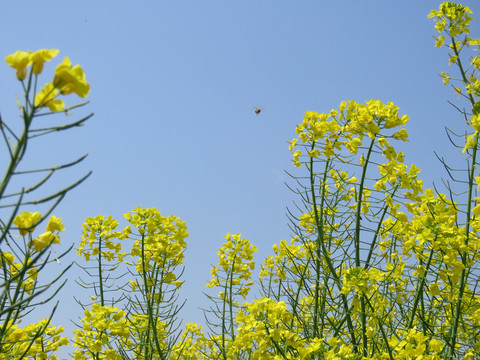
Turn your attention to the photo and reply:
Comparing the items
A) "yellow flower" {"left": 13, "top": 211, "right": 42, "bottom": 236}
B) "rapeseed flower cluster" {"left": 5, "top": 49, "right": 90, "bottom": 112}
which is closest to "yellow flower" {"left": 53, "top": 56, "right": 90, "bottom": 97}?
"rapeseed flower cluster" {"left": 5, "top": 49, "right": 90, "bottom": 112}

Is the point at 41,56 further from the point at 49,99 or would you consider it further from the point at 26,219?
the point at 26,219

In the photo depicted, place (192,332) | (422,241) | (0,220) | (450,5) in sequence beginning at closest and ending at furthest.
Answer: (0,220)
(422,241)
(450,5)
(192,332)

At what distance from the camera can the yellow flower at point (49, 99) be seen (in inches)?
49.8

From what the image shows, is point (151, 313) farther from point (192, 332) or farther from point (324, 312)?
point (192, 332)

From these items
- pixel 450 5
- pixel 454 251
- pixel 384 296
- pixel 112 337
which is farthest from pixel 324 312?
pixel 450 5

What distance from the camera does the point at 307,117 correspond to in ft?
11.5

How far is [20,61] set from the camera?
1.26 metres

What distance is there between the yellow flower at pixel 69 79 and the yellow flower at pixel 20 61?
88 mm

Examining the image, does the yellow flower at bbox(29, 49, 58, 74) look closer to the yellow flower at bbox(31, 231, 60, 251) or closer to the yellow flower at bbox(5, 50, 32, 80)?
the yellow flower at bbox(5, 50, 32, 80)

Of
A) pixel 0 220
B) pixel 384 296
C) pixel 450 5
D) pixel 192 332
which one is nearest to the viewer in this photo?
pixel 0 220

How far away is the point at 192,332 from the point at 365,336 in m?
4.47

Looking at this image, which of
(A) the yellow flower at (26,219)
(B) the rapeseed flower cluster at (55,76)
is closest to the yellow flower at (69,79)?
(B) the rapeseed flower cluster at (55,76)

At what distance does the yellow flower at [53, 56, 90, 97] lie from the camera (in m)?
1.25

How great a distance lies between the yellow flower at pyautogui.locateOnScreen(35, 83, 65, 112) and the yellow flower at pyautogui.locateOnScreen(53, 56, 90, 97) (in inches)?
0.7
